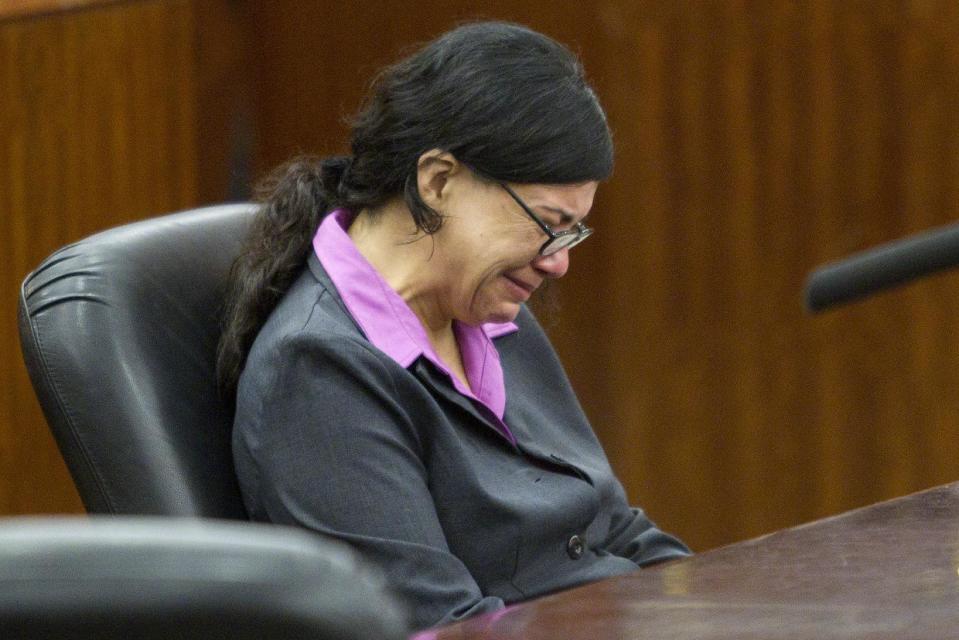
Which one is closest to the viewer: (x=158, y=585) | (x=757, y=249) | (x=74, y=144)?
(x=158, y=585)

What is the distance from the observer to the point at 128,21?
361 centimetres

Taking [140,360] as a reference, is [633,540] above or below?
below

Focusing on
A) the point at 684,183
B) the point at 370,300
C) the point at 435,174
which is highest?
the point at 435,174

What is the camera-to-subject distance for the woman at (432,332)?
4.44ft

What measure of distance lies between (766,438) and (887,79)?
721mm

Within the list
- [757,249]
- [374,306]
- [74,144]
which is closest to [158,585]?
[374,306]

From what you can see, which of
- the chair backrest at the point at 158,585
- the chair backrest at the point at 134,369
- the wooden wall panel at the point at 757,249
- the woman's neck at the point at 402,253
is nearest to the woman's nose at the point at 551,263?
the woman's neck at the point at 402,253

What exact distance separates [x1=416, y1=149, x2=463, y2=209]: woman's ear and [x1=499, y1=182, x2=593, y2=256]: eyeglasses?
0.07 meters

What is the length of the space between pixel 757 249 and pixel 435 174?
5.30ft

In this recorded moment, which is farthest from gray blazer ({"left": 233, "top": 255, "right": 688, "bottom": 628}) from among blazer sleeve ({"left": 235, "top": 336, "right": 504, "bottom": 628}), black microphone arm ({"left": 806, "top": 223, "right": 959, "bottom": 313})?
black microphone arm ({"left": 806, "top": 223, "right": 959, "bottom": 313})

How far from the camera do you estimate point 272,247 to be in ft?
5.11

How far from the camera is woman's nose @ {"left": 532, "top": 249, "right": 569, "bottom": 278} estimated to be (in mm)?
1634

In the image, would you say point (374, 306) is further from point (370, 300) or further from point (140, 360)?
point (140, 360)

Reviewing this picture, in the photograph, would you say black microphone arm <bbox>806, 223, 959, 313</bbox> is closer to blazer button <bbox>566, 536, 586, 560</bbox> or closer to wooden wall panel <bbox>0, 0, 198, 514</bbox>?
blazer button <bbox>566, 536, 586, 560</bbox>
